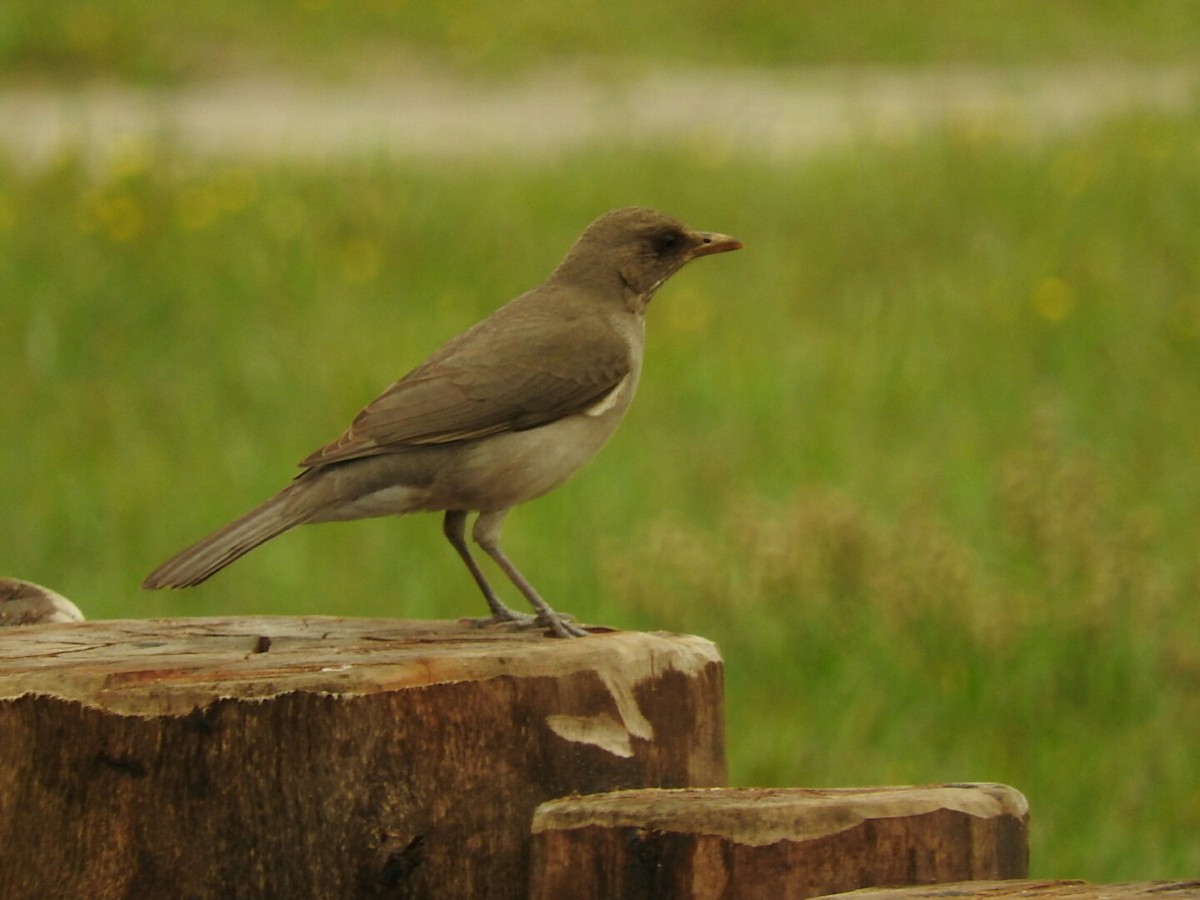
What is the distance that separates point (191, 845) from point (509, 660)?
0.58 metres

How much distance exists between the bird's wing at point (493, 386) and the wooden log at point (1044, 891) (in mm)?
1867

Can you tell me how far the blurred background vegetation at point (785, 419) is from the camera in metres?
6.14

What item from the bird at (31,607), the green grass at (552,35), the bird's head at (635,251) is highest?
the green grass at (552,35)

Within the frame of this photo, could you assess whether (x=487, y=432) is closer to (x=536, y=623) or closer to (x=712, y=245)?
(x=536, y=623)

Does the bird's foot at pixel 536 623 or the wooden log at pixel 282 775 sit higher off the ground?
the bird's foot at pixel 536 623

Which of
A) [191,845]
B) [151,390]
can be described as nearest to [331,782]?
[191,845]

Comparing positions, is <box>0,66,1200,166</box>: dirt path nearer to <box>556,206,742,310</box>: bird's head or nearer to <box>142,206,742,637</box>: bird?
<box>556,206,742,310</box>: bird's head

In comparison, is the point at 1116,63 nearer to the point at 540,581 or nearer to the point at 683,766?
the point at 540,581

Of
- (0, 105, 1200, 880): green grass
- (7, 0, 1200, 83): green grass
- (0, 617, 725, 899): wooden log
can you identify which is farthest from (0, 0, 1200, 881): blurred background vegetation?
(7, 0, 1200, 83): green grass

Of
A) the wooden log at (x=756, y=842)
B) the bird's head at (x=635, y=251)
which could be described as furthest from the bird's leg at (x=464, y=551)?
the wooden log at (x=756, y=842)

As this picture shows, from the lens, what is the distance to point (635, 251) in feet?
16.7

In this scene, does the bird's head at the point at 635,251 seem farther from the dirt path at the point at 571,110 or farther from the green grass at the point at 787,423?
the dirt path at the point at 571,110

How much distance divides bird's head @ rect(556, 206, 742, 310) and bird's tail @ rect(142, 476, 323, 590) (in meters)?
1.04

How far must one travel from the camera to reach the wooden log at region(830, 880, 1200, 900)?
2.70 m
